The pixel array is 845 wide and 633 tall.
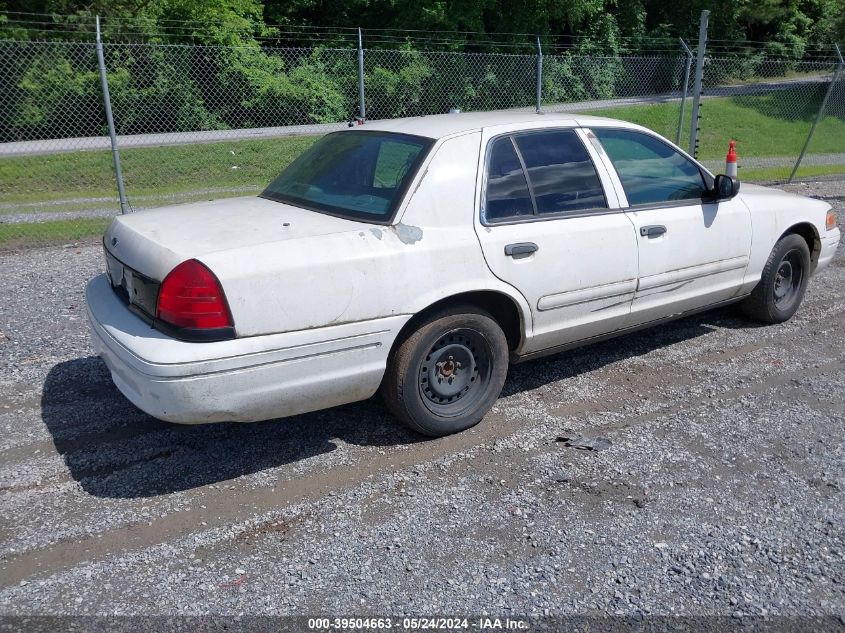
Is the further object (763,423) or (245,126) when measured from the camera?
(245,126)

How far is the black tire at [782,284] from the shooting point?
19.5ft

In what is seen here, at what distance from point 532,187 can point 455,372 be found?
3.86 feet

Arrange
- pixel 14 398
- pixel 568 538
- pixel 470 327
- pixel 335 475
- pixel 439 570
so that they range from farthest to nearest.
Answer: pixel 14 398
pixel 470 327
pixel 335 475
pixel 568 538
pixel 439 570

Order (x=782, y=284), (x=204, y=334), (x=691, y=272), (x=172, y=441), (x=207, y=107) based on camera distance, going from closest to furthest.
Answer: (x=204, y=334)
(x=172, y=441)
(x=691, y=272)
(x=782, y=284)
(x=207, y=107)

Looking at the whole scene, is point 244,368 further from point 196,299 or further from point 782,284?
point 782,284

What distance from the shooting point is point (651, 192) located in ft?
16.8

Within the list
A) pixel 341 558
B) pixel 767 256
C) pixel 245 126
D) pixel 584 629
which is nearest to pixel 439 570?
pixel 341 558

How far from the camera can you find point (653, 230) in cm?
495

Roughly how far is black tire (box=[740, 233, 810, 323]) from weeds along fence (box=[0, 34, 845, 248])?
654 cm

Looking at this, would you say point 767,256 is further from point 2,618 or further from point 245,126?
point 245,126

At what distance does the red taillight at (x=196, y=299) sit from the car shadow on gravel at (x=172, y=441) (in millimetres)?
913

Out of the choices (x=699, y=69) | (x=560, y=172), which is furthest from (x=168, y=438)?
(x=699, y=69)

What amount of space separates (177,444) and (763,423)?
3363 mm

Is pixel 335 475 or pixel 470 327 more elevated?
pixel 470 327
